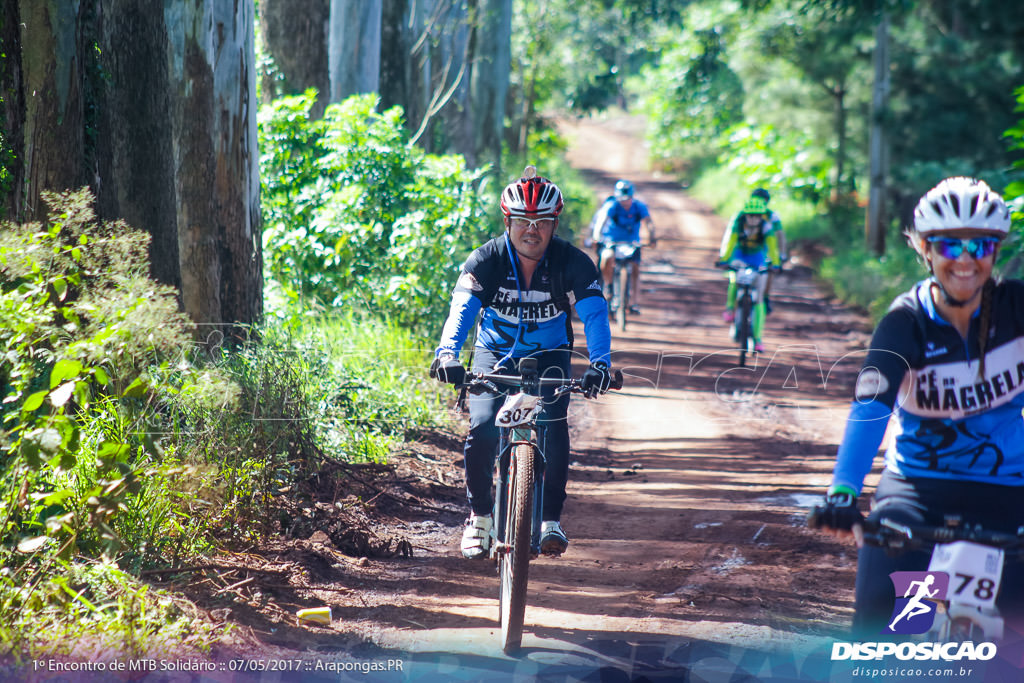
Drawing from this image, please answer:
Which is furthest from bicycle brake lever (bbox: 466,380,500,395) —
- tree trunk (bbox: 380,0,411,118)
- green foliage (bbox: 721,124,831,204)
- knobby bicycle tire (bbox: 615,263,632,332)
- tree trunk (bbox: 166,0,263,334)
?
green foliage (bbox: 721,124,831,204)

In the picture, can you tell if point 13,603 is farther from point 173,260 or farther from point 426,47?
point 426,47

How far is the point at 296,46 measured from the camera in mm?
13672

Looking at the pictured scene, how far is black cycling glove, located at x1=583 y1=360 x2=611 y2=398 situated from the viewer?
5.14 meters

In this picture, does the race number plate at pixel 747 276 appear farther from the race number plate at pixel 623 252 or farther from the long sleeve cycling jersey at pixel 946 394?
the long sleeve cycling jersey at pixel 946 394

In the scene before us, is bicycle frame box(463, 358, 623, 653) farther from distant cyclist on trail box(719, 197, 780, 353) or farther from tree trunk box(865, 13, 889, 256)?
tree trunk box(865, 13, 889, 256)

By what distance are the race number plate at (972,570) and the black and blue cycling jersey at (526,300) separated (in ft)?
8.33

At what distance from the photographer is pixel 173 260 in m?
7.43

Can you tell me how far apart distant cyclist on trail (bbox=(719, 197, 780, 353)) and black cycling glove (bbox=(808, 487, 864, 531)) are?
1009 cm

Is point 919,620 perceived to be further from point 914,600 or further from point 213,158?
point 213,158

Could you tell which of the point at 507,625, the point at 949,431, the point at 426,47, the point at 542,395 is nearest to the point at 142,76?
the point at 542,395

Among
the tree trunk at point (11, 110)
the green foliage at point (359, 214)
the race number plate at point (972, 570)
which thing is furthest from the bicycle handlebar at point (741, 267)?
the race number plate at point (972, 570)

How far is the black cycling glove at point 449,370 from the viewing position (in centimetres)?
514

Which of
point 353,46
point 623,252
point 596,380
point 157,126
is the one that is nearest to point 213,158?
point 157,126

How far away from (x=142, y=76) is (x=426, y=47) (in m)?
14.1
